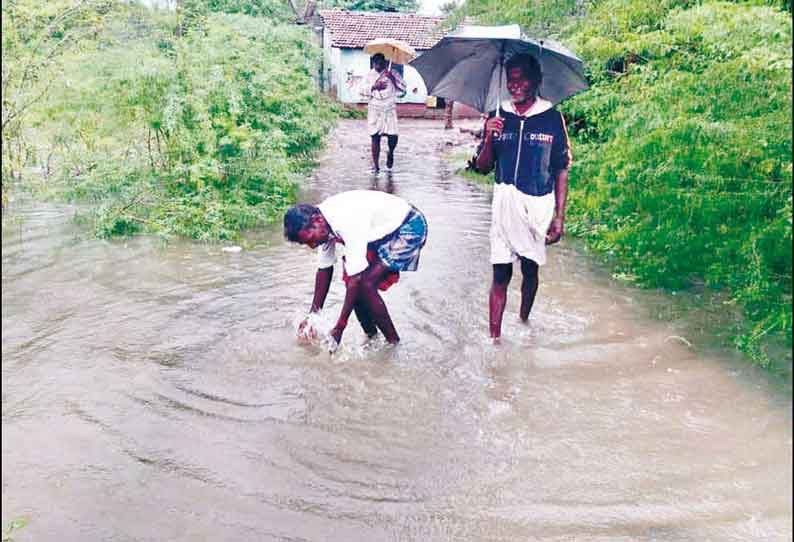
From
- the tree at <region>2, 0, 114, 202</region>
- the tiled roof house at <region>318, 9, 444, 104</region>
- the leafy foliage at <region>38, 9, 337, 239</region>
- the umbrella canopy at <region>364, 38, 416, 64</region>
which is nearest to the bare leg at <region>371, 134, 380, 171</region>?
the umbrella canopy at <region>364, 38, 416, 64</region>

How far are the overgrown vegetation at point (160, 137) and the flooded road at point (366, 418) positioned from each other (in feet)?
4.65

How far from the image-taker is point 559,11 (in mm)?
9312

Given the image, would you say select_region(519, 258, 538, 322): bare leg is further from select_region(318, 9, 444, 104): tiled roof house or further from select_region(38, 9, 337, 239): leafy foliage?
select_region(318, 9, 444, 104): tiled roof house

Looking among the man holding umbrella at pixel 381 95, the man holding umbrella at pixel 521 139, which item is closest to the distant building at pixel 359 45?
the man holding umbrella at pixel 381 95

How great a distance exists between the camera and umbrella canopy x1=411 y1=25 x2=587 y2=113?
17.7 ft

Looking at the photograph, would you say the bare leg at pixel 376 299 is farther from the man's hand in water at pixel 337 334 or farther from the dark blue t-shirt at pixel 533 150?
the dark blue t-shirt at pixel 533 150

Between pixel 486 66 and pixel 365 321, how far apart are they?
209cm

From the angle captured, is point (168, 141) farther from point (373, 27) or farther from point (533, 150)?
point (373, 27)

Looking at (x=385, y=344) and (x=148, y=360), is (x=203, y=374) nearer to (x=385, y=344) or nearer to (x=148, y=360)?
(x=148, y=360)

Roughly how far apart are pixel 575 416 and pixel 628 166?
2131 millimetres

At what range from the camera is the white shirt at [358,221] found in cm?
497

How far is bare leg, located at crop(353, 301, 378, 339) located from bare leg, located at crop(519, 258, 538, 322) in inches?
45.1

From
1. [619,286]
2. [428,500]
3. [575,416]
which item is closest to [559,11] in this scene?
[619,286]

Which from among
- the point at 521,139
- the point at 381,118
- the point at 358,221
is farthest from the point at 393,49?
the point at 358,221
